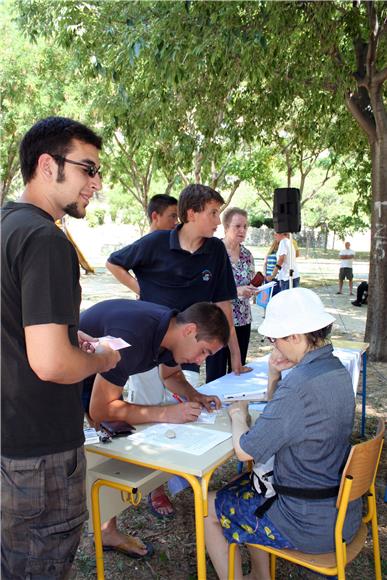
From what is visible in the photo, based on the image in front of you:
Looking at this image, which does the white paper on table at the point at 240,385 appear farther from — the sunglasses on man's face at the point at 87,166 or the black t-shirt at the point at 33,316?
the sunglasses on man's face at the point at 87,166

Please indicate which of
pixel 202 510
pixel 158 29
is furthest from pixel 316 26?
pixel 202 510

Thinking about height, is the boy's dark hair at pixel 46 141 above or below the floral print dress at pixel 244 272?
above

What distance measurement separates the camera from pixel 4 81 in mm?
13578

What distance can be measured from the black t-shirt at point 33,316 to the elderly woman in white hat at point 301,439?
0.72 metres

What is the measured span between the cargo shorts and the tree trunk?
20.4 feet

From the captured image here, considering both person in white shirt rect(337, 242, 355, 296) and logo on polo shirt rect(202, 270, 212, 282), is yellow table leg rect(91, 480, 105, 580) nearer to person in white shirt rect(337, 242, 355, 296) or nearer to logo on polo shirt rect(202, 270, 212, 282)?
logo on polo shirt rect(202, 270, 212, 282)

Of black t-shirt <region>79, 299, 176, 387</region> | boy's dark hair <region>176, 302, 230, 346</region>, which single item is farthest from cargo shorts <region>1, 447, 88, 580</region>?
boy's dark hair <region>176, 302, 230, 346</region>

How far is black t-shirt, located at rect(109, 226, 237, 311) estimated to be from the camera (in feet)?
11.6

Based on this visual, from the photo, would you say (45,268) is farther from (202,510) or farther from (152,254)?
(152,254)

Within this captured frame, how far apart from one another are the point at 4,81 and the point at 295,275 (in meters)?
9.41

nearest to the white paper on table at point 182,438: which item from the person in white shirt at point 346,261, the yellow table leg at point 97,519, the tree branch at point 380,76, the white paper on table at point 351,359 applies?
the yellow table leg at point 97,519

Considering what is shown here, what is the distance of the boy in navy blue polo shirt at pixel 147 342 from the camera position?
7.77 feet

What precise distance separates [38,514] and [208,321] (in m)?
1.15

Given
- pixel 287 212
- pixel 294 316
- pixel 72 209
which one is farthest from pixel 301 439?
pixel 287 212
